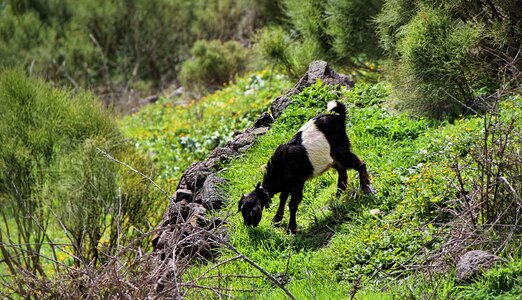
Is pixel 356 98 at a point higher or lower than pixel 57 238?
higher

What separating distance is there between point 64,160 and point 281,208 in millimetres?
7565

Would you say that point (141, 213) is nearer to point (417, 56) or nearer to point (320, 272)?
point (417, 56)

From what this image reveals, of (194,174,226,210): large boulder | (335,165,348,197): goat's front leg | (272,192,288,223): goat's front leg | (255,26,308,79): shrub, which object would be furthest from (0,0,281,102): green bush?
(272,192,288,223): goat's front leg

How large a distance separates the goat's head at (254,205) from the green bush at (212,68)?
53.2ft

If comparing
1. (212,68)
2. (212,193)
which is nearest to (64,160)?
(212,193)

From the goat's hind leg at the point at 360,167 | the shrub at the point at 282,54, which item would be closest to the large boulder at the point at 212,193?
the goat's hind leg at the point at 360,167

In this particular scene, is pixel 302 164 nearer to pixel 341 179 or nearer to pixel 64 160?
pixel 341 179

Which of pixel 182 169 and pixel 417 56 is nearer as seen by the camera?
pixel 417 56

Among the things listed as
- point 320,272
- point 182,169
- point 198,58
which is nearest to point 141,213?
point 182,169

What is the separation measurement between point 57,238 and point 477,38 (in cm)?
1356

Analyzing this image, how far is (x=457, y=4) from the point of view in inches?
460

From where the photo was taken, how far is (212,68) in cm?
2525

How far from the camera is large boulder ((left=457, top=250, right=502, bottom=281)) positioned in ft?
22.5

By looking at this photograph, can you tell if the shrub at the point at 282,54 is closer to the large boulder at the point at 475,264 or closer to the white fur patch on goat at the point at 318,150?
the white fur patch on goat at the point at 318,150
